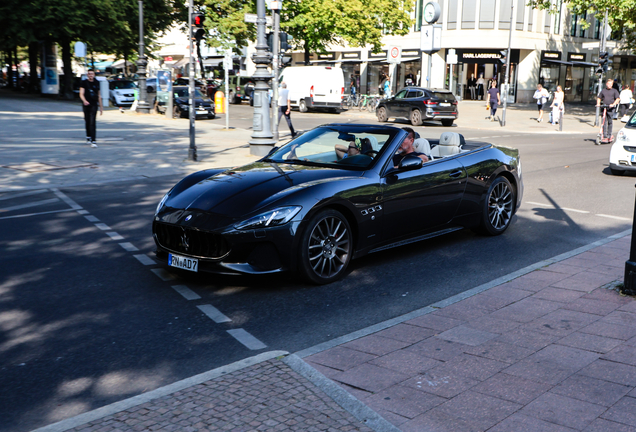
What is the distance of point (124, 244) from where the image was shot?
7402 millimetres

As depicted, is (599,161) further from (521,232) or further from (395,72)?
(395,72)

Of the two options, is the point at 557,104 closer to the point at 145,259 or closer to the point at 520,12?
the point at 520,12

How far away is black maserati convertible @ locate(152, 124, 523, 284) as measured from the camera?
5.50m

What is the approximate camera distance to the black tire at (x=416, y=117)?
95.7 feet

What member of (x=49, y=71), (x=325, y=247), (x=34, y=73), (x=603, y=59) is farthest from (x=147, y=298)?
(x=34, y=73)

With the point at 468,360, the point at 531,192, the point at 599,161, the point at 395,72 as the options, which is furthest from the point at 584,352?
the point at 395,72

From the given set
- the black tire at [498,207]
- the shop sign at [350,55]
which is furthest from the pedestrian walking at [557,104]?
the shop sign at [350,55]

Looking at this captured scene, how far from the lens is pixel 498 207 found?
26.3 ft

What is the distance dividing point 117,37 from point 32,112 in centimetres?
1252

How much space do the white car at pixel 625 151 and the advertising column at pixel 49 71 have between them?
37493mm

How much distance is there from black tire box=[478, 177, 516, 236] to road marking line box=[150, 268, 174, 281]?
3.73 meters

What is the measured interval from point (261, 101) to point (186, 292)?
11.3m

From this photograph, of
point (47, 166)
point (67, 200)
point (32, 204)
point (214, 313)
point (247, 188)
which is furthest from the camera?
point (47, 166)

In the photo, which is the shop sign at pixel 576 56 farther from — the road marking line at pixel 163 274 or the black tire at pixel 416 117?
the road marking line at pixel 163 274
